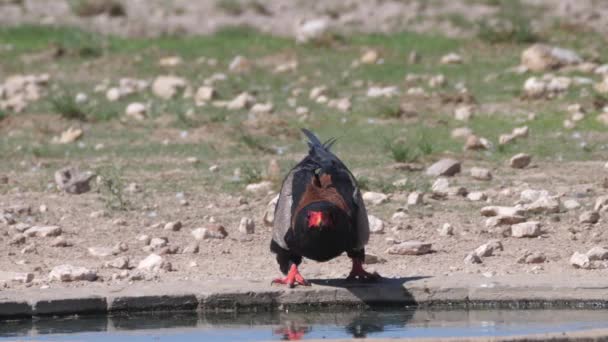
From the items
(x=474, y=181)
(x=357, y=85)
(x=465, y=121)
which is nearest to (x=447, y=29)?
(x=357, y=85)

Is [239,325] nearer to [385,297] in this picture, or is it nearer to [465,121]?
[385,297]

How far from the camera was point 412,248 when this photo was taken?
805 cm

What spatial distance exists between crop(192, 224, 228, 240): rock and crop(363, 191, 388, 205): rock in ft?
3.85

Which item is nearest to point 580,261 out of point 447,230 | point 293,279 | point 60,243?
point 447,230

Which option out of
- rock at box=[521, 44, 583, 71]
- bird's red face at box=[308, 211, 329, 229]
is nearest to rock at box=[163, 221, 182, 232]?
bird's red face at box=[308, 211, 329, 229]

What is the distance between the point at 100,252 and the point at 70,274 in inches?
38.2

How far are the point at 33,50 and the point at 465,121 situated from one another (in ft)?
23.1

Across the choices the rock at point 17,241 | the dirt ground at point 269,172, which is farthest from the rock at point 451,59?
the rock at point 17,241

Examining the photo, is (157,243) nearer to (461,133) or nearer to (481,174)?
(481,174)

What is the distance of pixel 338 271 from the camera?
773 centimetres

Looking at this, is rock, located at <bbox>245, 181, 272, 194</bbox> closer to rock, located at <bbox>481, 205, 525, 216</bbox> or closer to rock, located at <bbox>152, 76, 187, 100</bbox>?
rock, located at <bbox>481, 205, 525, 216</bbox>

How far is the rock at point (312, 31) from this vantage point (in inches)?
664

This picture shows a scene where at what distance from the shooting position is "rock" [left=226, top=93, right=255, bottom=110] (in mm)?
13555

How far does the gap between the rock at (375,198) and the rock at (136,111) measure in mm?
4355
